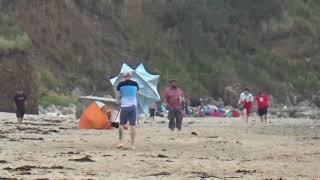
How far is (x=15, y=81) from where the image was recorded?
37.7m

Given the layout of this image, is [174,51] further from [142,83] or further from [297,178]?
[297,178]

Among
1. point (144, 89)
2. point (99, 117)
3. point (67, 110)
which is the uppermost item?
point (144, 89)

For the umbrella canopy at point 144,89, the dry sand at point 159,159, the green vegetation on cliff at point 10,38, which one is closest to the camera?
the dry sand at point 159,159

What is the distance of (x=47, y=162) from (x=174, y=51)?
5531 centimetres

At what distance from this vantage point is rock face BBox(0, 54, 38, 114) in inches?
1441

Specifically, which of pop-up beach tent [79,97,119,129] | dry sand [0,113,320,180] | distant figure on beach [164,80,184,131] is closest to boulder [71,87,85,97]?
pop-up beach tent [79,97,119,129]

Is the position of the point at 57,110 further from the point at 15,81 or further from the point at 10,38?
the point at 10,38

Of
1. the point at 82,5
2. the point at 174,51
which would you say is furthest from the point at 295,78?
the point at 82,5

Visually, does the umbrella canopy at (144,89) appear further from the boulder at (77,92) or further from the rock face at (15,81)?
the boulder at (77,92)

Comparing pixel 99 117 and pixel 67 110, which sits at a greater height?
pixel 67 110

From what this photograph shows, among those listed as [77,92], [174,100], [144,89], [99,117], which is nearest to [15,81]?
[77,92]

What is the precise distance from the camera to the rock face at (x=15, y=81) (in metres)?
36.6

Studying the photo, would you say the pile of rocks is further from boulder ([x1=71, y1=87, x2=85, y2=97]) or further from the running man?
the running man

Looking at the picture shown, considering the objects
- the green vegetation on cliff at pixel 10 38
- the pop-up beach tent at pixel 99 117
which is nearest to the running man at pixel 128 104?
the pop-up beach tent at pixel 99 117
